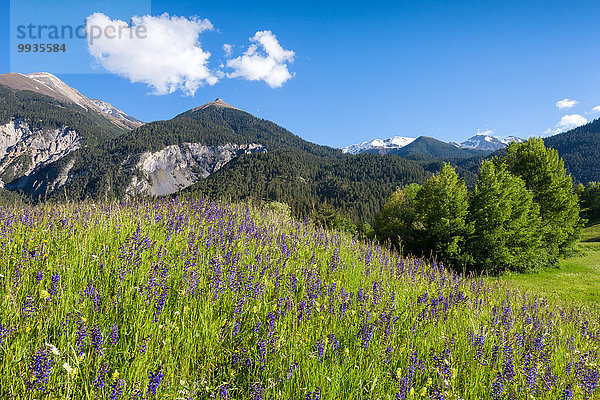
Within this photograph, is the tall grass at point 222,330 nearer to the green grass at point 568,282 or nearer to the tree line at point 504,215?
the green grass at point 568,282

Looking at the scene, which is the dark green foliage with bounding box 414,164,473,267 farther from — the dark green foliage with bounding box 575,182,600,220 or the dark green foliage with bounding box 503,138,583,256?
the dark green foliage with bounding box 575,182,600,220

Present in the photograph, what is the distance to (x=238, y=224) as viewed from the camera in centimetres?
675

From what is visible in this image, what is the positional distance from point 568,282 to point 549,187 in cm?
954

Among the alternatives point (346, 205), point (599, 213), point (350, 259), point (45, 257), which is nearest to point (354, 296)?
point (350, 259)

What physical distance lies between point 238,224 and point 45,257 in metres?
3.60

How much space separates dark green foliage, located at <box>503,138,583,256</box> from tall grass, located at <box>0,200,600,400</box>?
24.3 metres

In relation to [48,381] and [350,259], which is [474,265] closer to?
[350,259]

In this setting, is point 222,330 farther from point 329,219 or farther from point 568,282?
point 329,219

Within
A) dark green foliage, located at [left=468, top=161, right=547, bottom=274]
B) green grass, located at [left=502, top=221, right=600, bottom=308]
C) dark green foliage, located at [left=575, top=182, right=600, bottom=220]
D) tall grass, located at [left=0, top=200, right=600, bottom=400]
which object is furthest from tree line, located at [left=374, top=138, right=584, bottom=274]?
dark green foliage, located at [left=575, top=182, right=600, bottom=220]

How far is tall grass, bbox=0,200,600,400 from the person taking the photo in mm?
2240

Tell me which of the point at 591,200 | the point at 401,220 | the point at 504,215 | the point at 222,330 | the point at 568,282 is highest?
the point at 591,200

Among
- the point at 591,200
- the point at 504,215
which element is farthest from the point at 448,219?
the point at 591,200

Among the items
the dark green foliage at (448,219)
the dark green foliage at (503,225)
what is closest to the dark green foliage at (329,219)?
the dark green foliage at (448,219)

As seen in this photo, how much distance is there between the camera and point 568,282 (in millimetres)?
18688
